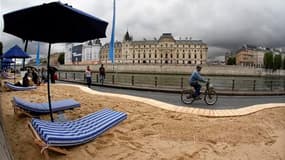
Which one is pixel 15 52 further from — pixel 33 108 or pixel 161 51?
pixel 161 51

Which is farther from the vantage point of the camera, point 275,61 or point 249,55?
point 249,55

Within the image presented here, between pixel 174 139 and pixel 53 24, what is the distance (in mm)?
3209

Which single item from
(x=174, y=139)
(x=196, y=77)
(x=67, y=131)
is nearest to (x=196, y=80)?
(x=196, y=77)

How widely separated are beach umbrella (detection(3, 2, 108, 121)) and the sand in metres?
1.93

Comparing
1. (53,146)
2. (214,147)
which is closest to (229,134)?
(214,147)

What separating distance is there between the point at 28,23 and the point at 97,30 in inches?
50.1

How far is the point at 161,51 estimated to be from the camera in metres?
107

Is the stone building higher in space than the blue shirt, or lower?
higher

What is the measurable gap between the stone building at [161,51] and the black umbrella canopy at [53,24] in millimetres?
98537

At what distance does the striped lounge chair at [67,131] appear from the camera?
11.5 feet

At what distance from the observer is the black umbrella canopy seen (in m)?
4.08

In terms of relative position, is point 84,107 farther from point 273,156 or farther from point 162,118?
point 273,156

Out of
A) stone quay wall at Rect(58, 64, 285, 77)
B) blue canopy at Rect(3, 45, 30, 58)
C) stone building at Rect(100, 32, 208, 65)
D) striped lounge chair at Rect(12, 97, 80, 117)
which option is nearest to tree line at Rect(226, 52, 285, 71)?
striped lounge chair at Rect(12, 97, 80, 117)

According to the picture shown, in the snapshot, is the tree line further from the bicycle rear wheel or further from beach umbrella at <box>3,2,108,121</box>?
beach umbrella at <box>3,2,108,121</box>
